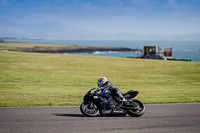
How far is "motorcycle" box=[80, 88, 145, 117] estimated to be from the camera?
10281mm

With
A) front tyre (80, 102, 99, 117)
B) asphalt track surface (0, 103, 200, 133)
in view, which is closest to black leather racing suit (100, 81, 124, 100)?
front tyre (80, 102, 99, 117)

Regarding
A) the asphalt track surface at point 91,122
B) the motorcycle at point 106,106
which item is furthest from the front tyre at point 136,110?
the asphalt track surface at point 91,122

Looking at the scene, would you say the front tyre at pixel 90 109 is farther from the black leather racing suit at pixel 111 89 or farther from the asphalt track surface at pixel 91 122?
the black leather racing suit at pixel 111 89

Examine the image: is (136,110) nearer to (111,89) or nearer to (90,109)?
(111,89)

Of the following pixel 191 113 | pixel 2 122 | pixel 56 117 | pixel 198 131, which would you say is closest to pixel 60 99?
pixel 56 117

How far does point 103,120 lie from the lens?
31.6 ft

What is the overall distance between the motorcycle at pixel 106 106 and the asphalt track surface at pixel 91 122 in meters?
0.25

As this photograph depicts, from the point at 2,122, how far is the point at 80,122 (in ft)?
8.73

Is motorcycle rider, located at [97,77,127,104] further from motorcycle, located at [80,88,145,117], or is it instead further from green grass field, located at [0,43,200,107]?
green grass field, located at [0,43,200,107]

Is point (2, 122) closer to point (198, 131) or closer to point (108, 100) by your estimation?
point (108, 100)

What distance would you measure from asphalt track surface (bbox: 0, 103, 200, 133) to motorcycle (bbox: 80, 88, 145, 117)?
0.25 m

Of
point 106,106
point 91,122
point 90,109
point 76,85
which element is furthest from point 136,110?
point 76,85

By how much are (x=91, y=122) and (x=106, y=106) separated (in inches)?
50.8

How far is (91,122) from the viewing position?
9.26m
